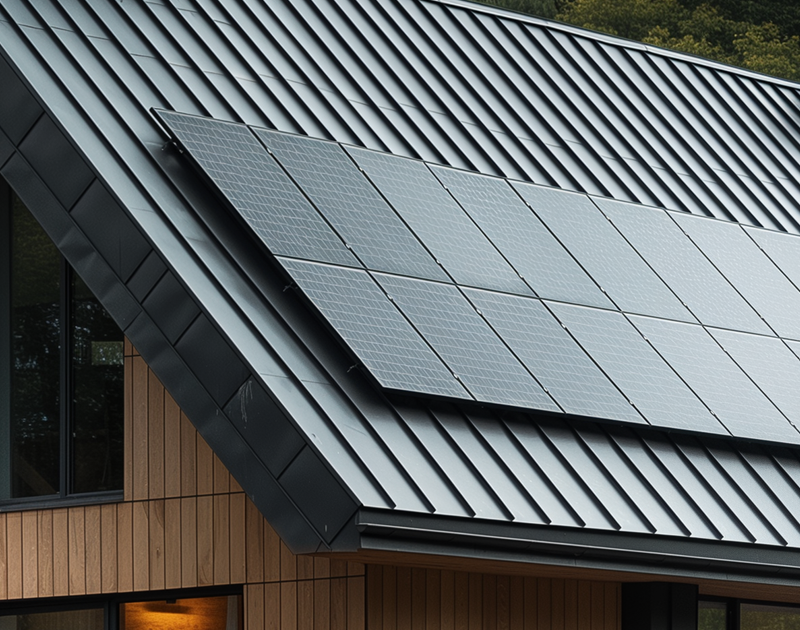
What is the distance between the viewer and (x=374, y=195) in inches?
404

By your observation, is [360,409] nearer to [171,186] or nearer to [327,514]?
[327,514]

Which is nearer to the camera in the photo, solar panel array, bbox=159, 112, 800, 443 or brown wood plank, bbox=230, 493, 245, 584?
solar panel array, bbox=159, 112, 800, 443

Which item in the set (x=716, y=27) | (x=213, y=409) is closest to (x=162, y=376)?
(x=213, y=409)

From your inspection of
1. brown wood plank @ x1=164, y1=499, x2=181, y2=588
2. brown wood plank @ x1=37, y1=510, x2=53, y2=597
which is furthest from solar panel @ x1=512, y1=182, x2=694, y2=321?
brown wood plank @ x1=37, y1=510, x2=53, y2=597

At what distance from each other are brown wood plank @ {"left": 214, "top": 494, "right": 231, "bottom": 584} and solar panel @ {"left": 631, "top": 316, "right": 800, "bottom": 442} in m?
3.59

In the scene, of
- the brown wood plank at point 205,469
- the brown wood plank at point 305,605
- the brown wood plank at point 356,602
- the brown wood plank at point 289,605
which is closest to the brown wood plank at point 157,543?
the brown wood plank at point 205,469

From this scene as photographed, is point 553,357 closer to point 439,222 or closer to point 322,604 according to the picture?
point 439,222

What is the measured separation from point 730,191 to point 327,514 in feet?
25.8

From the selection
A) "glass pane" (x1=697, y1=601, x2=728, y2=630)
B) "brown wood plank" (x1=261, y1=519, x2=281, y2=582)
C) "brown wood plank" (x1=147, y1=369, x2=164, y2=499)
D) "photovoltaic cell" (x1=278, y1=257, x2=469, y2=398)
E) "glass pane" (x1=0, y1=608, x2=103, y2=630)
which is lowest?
"glass pane" (x1=0, y1=608, x2=103, y2=630)

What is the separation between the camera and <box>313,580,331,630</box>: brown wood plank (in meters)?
8.66

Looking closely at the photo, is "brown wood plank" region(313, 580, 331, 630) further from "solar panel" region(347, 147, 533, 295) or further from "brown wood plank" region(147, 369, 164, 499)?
"solar panel" region(347, 147, 533, 295)

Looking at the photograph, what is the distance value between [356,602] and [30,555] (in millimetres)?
2960

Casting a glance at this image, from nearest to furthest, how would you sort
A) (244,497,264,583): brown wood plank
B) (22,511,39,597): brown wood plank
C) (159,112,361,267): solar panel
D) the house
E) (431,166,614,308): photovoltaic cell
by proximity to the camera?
1. the house
2. (244,497,264,583): brown wood plank
3. (159,112,361,267): solar panel
4. (22,511,39,597): brown wood plank
5. (431,166,614,308): photovoltaic cell

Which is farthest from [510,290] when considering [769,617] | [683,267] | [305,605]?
[769,617]
